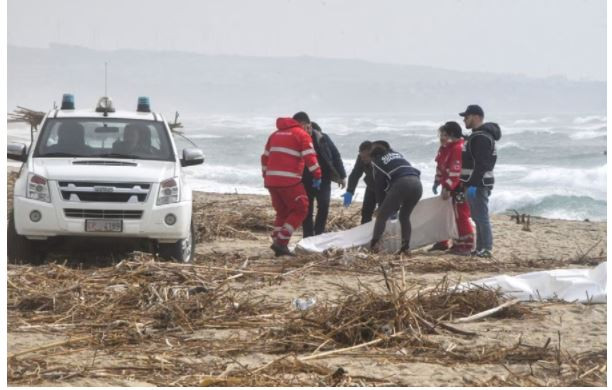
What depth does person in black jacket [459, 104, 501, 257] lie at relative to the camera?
13.0 m

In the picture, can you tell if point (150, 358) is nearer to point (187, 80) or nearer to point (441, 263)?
point (441, 263)

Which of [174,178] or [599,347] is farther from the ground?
[174,178]

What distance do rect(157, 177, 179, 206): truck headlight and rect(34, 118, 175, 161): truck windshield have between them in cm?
72

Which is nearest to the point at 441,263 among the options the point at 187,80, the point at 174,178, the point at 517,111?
the point at 174,178

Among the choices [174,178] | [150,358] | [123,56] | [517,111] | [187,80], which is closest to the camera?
[150,358]

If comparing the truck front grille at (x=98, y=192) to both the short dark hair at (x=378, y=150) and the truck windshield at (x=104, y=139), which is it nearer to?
the truck windshield at (x=104, y=139)

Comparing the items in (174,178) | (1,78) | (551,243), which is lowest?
(551,243)

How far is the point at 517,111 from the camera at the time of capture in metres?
104

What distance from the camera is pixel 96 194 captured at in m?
11.3

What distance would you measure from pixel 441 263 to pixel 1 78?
201 inches

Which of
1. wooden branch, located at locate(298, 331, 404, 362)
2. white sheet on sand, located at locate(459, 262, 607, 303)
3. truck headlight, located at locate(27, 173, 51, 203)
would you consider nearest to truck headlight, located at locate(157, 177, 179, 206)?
truck headlight, located at locate(27, 173, 51, 203)

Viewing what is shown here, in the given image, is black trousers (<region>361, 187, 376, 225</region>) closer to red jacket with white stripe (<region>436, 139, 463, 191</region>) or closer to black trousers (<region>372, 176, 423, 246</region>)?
red jacket with white stripe (<region>436, 139, 463, 191</region>)

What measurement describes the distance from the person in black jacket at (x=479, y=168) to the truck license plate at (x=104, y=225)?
13.7ft

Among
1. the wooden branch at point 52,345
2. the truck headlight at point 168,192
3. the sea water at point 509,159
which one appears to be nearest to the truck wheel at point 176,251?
the truck headlight at point 168,192
